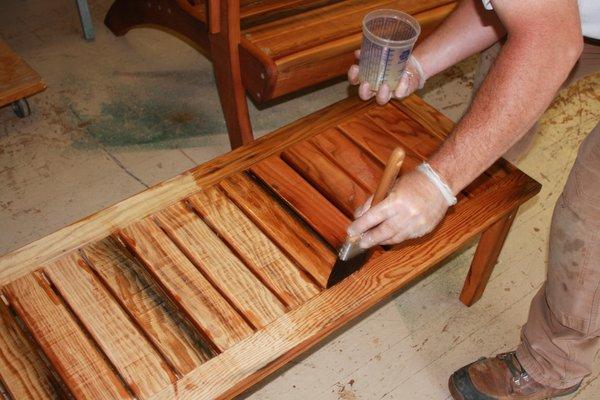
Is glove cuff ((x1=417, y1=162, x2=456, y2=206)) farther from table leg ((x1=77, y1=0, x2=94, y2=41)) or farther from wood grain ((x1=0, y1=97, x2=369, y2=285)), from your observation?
table leg ((x1=77, y1=0, x2=94, y2=41))

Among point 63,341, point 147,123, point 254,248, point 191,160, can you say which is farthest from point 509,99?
point 147,123

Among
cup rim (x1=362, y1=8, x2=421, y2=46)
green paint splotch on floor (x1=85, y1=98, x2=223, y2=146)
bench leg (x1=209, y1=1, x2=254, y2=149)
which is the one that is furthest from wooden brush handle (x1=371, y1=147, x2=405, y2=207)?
green paint splotch on floor (x1=85, y1=98, x2=223, y2=146)

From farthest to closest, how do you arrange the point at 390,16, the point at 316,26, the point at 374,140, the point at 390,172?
the point at 316,26, the point at 374,140, the point at 390,16, the point at 390,172

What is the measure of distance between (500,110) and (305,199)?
50 centimetres

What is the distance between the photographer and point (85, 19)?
262 cm

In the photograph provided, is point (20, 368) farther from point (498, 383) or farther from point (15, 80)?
point (15, 80)

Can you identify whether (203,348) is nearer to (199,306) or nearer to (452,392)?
(199,306)

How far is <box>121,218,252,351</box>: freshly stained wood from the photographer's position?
122 centimetres

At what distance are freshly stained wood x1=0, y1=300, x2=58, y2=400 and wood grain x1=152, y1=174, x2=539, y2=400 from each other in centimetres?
20

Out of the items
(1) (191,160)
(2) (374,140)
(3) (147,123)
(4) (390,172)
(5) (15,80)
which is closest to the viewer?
(4) (390,172)

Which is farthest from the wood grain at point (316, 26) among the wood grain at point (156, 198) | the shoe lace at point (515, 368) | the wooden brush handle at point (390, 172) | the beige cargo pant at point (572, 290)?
the shoe lace at point (515, 368)

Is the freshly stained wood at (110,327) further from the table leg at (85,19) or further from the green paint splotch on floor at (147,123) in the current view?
the table leg at (85,19)

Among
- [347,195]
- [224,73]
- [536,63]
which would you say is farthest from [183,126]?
[536,63]

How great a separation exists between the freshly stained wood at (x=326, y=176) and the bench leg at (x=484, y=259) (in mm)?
375
